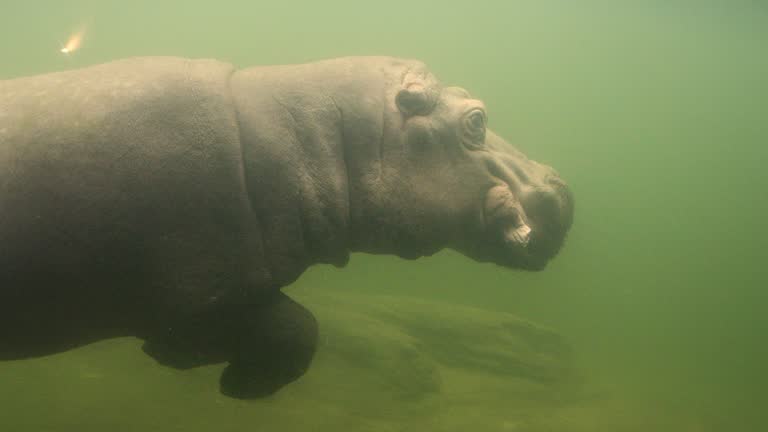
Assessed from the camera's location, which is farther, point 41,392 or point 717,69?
point 717,69

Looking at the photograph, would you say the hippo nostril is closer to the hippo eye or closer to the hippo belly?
the hippo eye

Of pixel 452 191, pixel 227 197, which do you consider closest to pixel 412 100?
pixel 452 191

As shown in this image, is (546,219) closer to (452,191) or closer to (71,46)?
(452,191)

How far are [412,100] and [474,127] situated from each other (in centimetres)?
47

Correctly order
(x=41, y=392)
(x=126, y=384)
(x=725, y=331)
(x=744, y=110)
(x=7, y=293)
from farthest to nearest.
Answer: (x=744, y=110)
(x=725, y=331)
(x=126, y=384)
(x=41, y=392)
(x=7, y=293)

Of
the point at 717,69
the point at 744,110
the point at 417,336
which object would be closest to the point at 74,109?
the point at 417,336

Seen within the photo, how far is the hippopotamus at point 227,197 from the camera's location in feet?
8.71

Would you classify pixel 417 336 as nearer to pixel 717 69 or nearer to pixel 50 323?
pixel 50 323

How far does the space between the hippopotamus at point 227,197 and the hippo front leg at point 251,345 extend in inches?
0.4

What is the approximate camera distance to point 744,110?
68.9 metres

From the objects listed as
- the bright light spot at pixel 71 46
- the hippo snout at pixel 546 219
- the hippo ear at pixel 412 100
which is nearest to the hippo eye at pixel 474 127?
the hippo ear at pixel 412 100

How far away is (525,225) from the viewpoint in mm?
3666

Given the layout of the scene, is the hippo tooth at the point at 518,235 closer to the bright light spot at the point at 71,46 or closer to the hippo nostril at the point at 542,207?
the hippo nostril at the point at 542,207

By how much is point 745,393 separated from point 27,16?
175 feet
